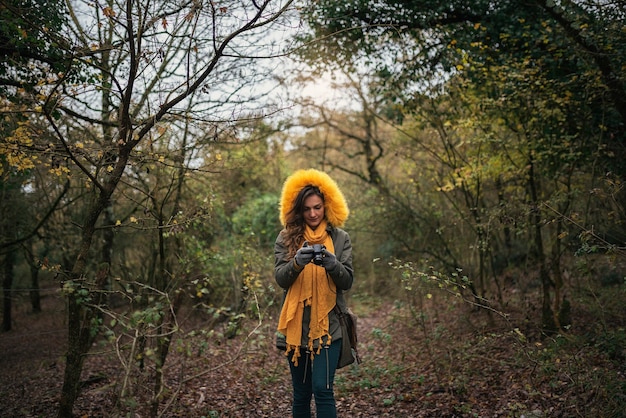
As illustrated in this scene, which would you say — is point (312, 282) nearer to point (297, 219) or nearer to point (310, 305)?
point (310, 305)

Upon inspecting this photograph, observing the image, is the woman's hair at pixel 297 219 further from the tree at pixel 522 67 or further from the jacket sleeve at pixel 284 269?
the tree at pixel 522 67

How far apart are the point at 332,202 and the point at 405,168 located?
201 inches

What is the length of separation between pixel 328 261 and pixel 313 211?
1.60ft

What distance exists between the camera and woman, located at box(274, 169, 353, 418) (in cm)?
304

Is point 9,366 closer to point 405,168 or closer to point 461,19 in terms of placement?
point 405,168

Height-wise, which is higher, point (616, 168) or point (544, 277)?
point (616, 168)

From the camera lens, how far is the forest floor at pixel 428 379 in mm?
3658

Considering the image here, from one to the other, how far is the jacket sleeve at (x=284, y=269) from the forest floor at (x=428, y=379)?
0.37m

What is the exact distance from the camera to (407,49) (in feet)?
23.8

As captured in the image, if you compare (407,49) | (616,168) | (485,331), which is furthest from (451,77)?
(485,331)

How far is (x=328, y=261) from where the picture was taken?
3.05m

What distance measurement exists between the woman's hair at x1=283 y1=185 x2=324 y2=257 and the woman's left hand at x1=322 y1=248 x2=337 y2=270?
1.12 ft

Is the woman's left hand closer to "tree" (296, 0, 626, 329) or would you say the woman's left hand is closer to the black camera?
the black camera

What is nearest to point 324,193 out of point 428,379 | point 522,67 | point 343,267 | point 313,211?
point 313,211
